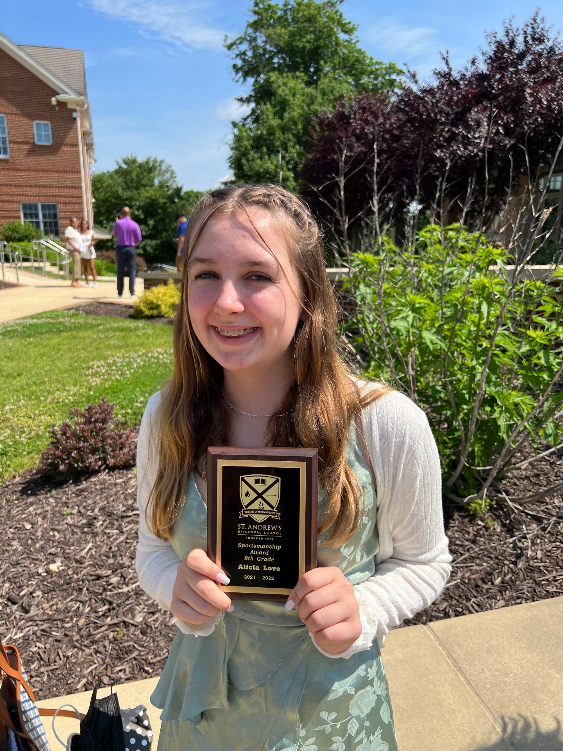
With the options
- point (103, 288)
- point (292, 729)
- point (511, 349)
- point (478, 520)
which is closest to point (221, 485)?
point (292, 729)

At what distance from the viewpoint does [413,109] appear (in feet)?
38.5

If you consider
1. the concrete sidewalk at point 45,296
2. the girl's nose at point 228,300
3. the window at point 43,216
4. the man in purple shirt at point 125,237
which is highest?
the window at point 43,216

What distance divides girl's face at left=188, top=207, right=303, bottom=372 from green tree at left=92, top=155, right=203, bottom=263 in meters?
42.5

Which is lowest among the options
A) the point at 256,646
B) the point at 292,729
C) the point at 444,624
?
the point at 444,624

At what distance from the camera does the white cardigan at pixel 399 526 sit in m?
1.35

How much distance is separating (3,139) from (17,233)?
17.1 ft

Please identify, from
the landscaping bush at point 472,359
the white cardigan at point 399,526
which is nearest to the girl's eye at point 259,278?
the white cardigan at point 399,526

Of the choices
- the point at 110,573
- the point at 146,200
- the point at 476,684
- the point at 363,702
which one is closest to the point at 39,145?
the point at 146,200

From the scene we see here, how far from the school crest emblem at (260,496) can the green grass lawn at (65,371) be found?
2834mm

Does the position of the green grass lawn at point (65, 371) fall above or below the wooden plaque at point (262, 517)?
below

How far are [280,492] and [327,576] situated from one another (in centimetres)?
20

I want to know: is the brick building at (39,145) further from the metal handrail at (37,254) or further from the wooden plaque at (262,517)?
the wooden plaque at (262,517)

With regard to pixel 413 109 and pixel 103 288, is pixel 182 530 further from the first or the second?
pixel 103 288

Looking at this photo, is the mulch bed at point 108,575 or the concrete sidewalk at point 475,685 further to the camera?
the mulch bed at point 108,575
